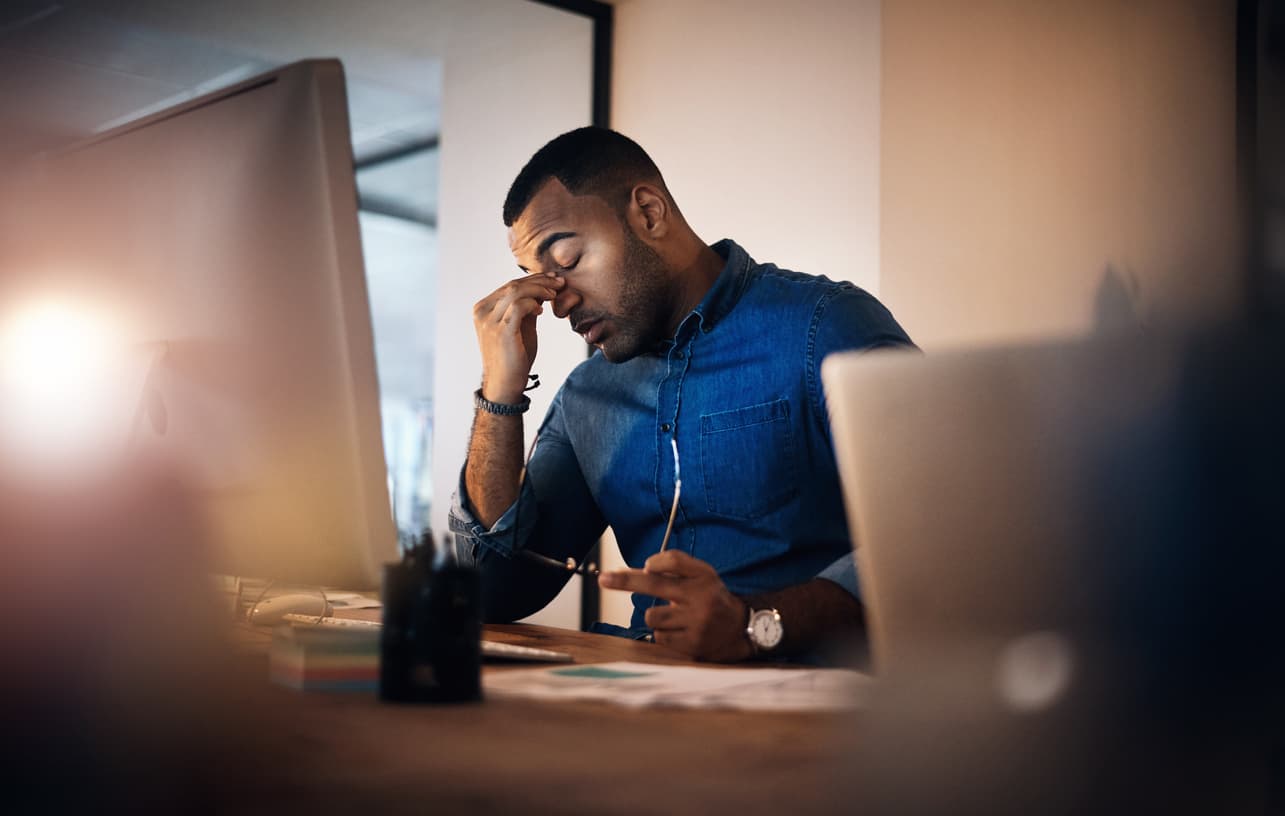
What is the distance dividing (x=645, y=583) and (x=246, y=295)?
0.44 metres

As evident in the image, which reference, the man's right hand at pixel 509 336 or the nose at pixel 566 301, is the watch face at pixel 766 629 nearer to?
the man's right hand at pixel 509 336

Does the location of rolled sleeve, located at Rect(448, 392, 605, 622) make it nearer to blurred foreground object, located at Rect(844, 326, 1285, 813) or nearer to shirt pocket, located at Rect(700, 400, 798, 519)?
shirt pocket, located at Rect(700, 400, 798, 519)

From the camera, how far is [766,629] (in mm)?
1065

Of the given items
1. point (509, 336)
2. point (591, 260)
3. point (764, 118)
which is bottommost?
point (509, 336)

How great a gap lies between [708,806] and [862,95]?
280cm

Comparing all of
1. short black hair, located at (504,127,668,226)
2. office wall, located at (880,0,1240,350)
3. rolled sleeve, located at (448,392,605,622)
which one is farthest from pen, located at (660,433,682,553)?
office wall, located at (880,0,1240,350)

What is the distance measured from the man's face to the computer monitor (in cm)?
92

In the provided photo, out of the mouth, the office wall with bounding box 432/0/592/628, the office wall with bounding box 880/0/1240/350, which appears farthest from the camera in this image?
the office wall with bounding box 432/0/592/628

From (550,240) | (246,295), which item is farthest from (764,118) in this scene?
(246,295)

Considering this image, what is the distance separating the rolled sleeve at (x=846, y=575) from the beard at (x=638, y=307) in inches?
23.9

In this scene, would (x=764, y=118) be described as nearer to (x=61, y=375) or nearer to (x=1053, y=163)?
(x=1053, y=163)

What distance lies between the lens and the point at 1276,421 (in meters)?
0.52

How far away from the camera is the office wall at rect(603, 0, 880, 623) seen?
301cm

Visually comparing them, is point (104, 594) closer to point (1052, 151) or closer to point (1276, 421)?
point (1276, 421)
